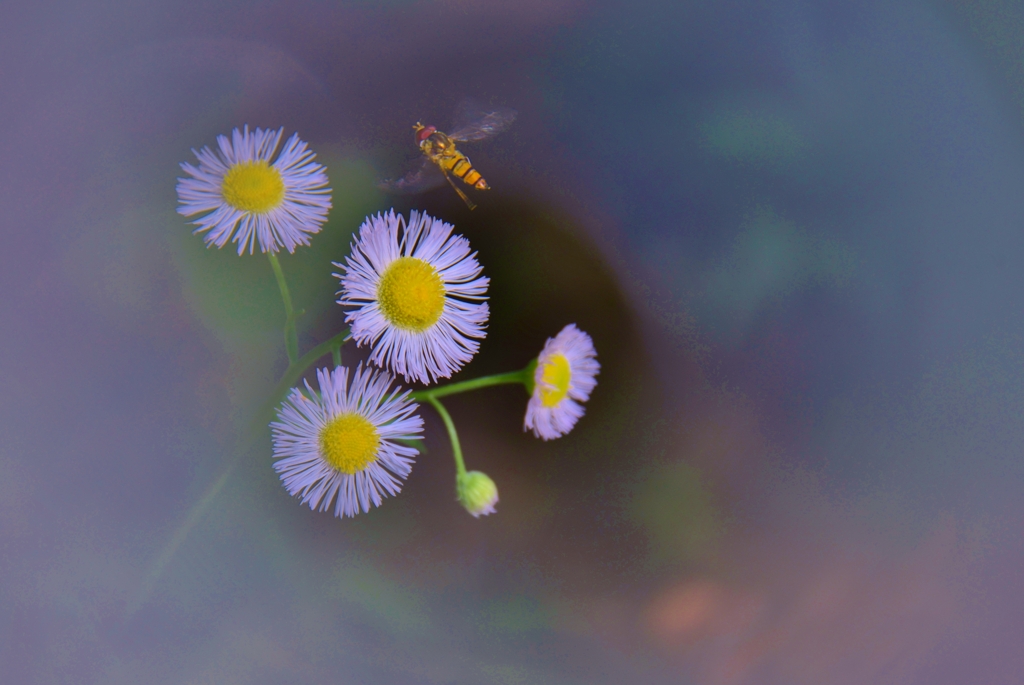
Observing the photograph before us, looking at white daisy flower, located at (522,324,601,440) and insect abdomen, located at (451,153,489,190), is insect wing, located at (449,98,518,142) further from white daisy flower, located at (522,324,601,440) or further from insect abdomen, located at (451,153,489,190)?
white daisy flower, located at (522,324,601,440)

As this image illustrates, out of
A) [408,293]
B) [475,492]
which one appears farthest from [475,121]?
[475,492]

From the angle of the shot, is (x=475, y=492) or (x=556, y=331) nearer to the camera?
(x=475, y=492)

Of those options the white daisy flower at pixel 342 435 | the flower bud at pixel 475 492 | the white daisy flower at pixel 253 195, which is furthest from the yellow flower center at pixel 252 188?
the flower bud at pixel 475 492

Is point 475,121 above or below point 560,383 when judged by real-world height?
above

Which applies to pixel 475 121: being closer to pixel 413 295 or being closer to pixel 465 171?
pixel 465 171

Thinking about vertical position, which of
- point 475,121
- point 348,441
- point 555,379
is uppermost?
point 475,121

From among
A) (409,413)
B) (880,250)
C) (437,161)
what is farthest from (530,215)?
(880,250)

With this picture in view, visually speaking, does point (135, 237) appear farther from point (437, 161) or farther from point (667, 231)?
point (667, 231)
